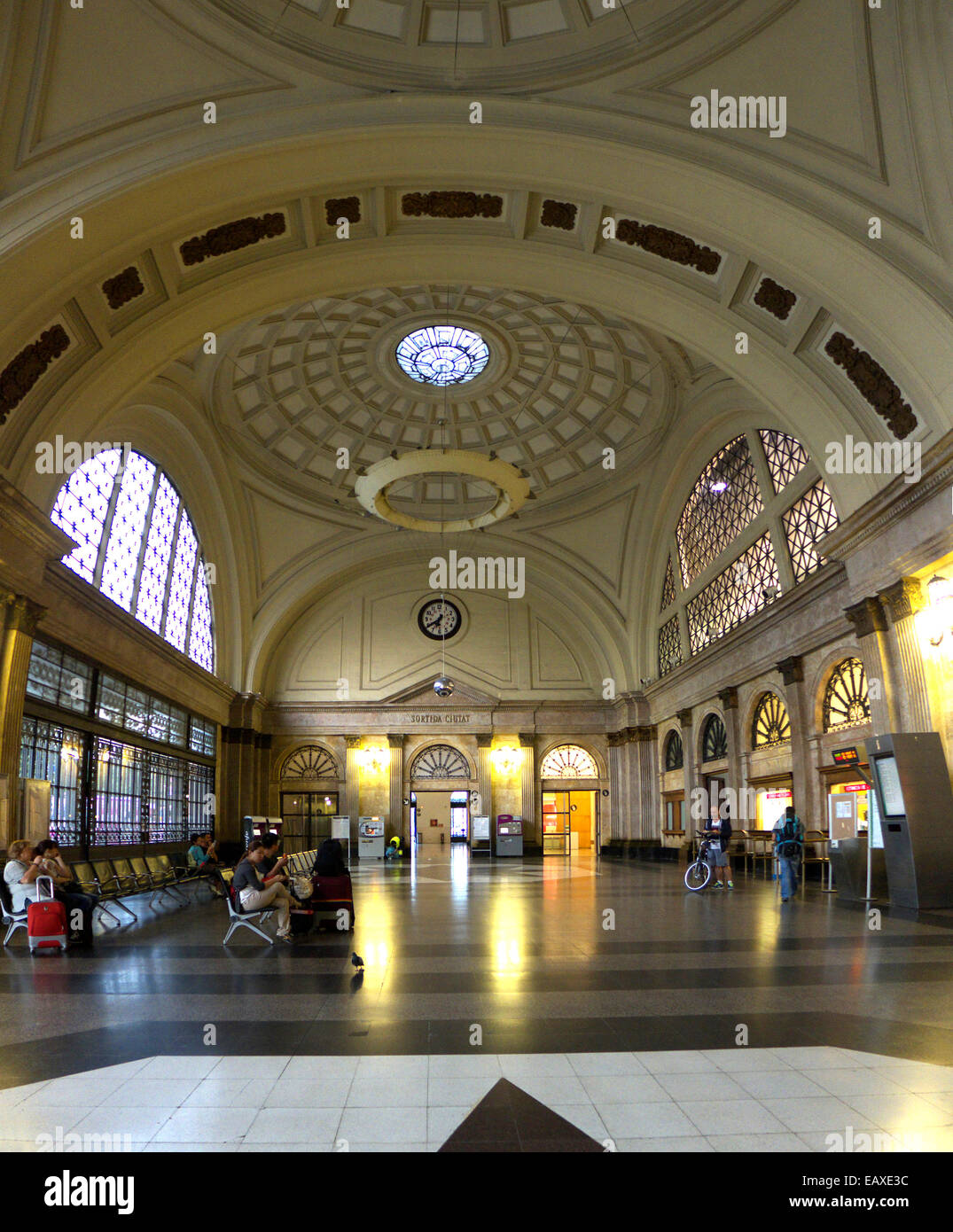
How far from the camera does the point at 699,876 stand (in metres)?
12.9

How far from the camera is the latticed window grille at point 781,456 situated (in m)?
16.2

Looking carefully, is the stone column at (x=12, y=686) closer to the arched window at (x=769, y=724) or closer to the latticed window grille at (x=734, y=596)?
the arched window at (x=769, y=724)

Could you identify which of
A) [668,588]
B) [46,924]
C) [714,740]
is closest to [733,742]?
[714,740]

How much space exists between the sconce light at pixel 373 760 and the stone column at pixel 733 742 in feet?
41.2

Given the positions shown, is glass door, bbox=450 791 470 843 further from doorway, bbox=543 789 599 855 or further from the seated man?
the seated man

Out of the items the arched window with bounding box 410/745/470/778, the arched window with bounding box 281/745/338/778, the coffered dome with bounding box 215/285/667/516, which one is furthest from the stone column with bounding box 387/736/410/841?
the coffered dome with bounding box 215/285/667/516

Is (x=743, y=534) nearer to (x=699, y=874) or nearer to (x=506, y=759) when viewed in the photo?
(x=699, y=874)

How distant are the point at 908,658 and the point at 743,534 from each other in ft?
25.6

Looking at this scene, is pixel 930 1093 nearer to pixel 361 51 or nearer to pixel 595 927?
pixel 595 927

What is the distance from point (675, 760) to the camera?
24.3 m
